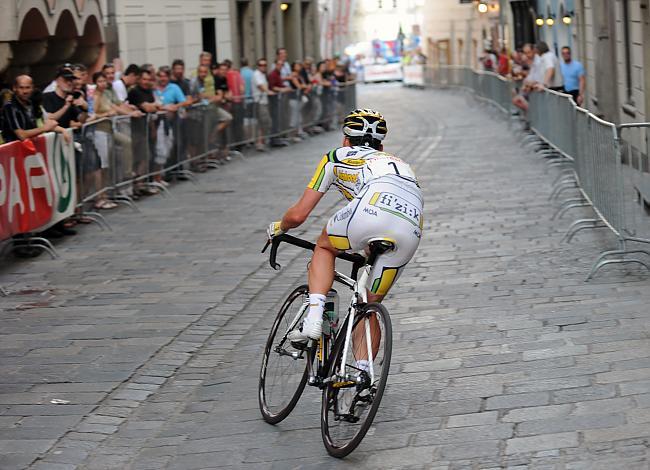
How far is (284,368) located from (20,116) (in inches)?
292

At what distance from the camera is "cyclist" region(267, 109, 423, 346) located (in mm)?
6613

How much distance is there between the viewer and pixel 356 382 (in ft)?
20.5

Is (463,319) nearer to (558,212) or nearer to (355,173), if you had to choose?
(355,173)

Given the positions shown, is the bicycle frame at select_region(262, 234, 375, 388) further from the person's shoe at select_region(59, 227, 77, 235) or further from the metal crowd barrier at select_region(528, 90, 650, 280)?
the person's shoe at select_region(59, 227, 77, 235)

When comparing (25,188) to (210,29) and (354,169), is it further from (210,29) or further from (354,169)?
(210,29)

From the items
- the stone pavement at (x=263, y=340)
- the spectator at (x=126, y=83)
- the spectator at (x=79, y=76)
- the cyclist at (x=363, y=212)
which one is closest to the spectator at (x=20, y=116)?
the stone pavement at (x=263, y=340)

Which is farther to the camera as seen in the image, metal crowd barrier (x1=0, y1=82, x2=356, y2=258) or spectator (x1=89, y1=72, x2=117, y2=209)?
spectator (x1=89, y1=72, x2=117, y2=209)

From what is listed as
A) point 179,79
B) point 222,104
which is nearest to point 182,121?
point 179,79

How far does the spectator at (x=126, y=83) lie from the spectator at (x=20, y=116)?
17.8 ft

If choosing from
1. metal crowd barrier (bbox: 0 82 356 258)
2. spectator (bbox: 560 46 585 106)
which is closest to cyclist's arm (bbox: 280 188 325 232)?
metal crowd barrier (bbox: 0 82 356 258)

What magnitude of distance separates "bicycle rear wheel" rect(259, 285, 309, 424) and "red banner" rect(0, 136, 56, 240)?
19.1 feet

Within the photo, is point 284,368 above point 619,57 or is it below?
below

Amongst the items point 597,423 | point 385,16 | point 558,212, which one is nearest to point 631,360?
point 597,423

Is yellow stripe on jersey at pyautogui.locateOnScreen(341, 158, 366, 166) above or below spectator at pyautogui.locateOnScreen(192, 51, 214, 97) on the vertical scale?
below
